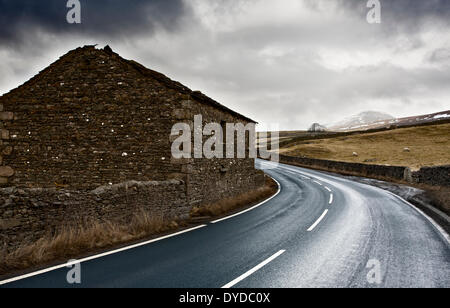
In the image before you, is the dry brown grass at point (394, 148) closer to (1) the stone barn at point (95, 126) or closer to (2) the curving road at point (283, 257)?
(2) the curving road at point (283, 257)

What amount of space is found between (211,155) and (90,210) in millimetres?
6688

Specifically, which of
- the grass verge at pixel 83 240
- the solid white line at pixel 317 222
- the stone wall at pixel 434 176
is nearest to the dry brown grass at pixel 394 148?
the stone wall at pixel 434 176

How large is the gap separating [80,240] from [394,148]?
191ft

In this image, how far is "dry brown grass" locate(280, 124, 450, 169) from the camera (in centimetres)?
4125

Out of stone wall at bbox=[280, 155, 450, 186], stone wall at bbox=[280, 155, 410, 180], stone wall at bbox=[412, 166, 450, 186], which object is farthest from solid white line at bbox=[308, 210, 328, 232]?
stone wall at bbox=[280, 155, 410, 180]

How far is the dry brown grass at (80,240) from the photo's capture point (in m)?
5.29

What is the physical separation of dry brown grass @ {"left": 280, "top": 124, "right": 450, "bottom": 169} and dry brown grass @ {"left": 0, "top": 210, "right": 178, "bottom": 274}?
38647 mm

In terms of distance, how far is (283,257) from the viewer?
598 cm

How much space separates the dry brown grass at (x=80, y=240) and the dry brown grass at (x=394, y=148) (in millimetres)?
38647

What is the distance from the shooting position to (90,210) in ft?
23.5

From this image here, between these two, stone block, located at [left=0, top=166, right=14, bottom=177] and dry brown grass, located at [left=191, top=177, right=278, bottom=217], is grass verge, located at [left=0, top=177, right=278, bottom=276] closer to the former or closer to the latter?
dry brown grass, located at [left=191, top=177, right=278, bottom=217]

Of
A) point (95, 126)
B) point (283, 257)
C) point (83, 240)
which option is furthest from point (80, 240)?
point (95, 126)

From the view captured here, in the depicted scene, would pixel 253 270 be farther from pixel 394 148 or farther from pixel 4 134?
pixel 394 148
